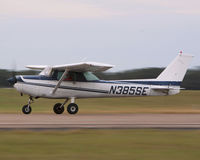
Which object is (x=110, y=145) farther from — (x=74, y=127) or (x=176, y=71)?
(x=176, y=71)

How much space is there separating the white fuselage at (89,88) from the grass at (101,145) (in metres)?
8.12

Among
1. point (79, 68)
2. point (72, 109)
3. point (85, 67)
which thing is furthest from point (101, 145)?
point (72, 109)

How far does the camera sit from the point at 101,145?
11.0 m

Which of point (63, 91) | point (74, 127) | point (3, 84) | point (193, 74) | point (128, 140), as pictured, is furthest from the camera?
point (193, 74)

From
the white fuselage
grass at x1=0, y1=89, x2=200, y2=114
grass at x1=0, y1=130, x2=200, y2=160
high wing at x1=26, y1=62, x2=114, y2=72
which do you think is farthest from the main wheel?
grass at x1=0, y1=130, x2=200, y2=160

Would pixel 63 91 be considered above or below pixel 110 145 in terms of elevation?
above

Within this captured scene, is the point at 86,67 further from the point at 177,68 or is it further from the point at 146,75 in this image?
the point at 146,75

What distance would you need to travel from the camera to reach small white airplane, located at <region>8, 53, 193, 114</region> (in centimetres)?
2122

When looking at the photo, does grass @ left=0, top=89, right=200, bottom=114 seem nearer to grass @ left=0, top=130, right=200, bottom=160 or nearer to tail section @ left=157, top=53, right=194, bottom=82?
tail section @ left=157, top=53, right=194, bottom=82

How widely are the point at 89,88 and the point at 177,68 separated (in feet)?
13.9

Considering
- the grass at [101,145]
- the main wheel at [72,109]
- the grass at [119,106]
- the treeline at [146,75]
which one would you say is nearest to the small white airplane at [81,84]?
the main wheel at [72,109]

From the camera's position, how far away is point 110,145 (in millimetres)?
11000

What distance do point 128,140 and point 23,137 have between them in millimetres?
2721

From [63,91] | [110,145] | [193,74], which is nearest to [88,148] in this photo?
[110,145]
